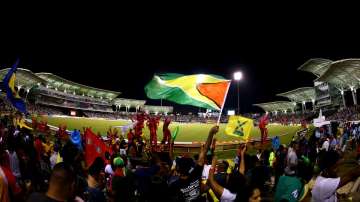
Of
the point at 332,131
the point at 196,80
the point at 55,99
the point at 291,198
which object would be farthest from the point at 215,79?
Result: the point at 55,99

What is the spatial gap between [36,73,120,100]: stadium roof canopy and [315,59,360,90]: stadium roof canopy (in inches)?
2891

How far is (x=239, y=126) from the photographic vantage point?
38.6 ft

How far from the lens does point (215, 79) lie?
9883mm

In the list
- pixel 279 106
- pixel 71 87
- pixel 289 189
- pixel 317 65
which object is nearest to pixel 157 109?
pixel 279 106

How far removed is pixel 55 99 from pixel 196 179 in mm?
108443

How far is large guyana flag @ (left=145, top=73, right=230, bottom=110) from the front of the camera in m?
9.12

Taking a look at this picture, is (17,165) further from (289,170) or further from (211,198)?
(289,170)

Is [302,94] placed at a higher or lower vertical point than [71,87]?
lower

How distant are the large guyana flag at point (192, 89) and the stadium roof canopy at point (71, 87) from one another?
92.7m

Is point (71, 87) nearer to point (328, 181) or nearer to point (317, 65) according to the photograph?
point (317, 65)

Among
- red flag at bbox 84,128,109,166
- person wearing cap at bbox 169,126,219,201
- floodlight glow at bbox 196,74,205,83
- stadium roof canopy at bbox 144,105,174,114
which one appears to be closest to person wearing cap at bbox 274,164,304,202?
person wearing cap at bbox 169,126,219,201

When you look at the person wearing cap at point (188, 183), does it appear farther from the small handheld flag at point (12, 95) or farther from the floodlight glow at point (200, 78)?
the small handheld flag at point (12, 95)

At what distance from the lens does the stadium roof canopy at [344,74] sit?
5834 centimetres

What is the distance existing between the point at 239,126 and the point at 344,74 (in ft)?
199
